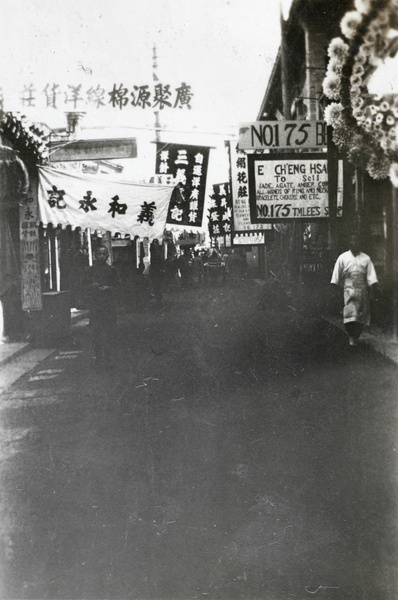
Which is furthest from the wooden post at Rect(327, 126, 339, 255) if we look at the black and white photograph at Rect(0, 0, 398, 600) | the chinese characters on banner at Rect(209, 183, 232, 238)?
the chinese characters on banner at Rect(209, 183, 232, 238)

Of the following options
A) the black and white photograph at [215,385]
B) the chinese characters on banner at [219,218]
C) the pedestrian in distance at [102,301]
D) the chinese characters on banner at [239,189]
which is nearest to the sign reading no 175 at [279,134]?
the black and white photograph at [215,385]

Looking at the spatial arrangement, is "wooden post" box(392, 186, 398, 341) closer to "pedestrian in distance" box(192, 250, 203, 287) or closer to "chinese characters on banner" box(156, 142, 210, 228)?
"chinese characters on banner" box(156, 142, 210, 228)

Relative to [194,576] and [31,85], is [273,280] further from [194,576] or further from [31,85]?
[194,576]

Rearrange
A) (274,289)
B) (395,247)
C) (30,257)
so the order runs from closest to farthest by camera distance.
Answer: (395,247)
(30,257)
(274,289)

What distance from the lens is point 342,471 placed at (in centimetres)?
435

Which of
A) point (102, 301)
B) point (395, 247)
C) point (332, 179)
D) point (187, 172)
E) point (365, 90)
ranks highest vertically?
point (187, 172)

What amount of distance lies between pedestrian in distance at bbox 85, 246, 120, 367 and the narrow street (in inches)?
17.0

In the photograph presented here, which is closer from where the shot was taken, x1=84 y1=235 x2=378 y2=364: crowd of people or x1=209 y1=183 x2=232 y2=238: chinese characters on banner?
x1=84 y1=235 x2=378 y2=364: crowd of people

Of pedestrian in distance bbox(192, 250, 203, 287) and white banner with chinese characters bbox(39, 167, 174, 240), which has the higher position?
white banner with chinese characters bbox(39, 167, 174, 240)

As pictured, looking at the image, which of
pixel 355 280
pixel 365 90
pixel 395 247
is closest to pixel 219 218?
pixel 355 280

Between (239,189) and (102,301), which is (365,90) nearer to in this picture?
(102,301)

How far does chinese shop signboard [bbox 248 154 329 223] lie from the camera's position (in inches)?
276

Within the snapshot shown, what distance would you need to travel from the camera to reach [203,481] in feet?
13.9

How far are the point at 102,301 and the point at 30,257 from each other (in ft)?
8.57
